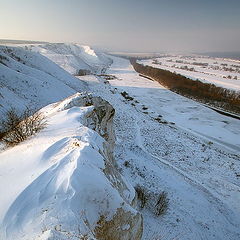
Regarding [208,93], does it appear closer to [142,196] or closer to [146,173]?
[146,173]

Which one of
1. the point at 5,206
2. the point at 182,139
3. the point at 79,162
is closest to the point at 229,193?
the point at 182,139

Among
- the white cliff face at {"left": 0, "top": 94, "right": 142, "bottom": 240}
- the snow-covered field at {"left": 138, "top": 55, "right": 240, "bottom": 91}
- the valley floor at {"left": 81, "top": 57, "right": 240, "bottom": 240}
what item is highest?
the white cliff face at {"left": 0, "top": 94, "right": 142, "bottom": 240}

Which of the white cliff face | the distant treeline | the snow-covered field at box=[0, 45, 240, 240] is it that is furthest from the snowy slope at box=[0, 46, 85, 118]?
the distant treeline

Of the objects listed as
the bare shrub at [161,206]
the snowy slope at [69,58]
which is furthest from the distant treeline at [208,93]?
the bare shrub at [161,206]

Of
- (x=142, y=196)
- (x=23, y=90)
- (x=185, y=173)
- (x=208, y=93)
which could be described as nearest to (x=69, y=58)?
(x=208, y=93)

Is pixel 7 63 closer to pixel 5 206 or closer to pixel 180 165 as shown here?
pixel 180 165

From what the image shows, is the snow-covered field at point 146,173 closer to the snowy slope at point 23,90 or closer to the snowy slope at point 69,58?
the snowy slope at point 23,90

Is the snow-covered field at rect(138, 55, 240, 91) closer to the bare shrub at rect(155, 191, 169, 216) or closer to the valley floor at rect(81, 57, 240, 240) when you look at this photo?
the valley floor at rect(81, 57, 240, 240)
